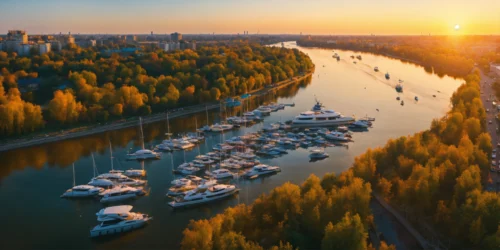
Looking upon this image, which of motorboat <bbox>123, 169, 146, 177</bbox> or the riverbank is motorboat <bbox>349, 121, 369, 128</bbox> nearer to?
the riverbank

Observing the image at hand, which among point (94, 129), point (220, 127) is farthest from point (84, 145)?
point (220, 127)

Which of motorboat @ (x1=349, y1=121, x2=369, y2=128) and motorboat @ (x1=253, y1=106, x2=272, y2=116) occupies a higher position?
motorboat @ (x1=253, y1=106, x2=272, y2=116)

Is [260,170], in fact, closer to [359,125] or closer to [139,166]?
[139,166]

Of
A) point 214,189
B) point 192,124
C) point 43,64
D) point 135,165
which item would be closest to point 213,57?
point 43,64

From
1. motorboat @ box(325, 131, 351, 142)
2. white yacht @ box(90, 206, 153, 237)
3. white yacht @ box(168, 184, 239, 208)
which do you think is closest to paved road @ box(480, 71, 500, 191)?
motorboat @ box(325, 131, 351, 142)

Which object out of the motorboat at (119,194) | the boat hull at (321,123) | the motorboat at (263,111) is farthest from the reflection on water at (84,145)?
the boat hull at (321,123)

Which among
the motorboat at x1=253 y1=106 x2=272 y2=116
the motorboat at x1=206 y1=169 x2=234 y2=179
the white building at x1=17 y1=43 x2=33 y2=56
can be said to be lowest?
the motorboat at x1=206 y1=169 x2=234 y2=179

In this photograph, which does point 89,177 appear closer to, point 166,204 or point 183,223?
point 166,204

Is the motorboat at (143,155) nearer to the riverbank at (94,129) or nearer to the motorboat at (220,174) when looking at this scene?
the motorboat at (220,174)
